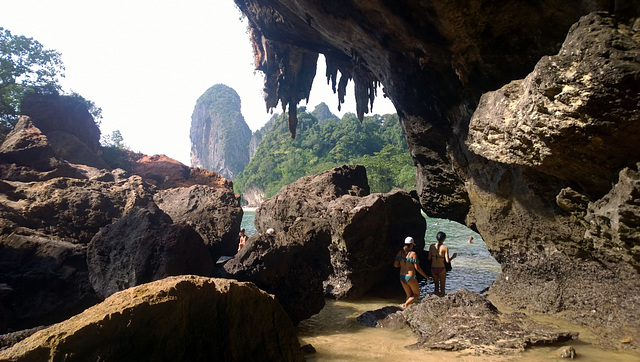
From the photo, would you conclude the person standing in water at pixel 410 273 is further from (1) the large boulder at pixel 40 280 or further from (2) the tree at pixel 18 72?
(2) the tree at pixel 18 72

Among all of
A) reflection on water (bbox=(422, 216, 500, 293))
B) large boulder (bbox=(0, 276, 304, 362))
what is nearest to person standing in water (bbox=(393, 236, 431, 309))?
reflection on water (bbox=(422, 216, 500, 293))

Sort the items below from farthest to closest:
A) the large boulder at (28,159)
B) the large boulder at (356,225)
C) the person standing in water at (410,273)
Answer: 1. the large boulder at (28,159)
2. the large boulder at (356,225)
3. the person standing in water at (410,273)

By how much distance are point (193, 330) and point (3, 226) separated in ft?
20.8

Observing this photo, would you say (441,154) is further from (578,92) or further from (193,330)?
(193,330)

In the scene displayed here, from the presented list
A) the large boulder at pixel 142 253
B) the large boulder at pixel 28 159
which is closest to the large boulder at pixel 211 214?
the large boulder at pixel 142 253

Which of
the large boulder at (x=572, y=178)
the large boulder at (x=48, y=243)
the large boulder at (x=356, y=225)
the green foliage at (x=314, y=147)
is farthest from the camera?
the green foliage at (x=314, y=147)

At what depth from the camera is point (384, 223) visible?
8.57 m

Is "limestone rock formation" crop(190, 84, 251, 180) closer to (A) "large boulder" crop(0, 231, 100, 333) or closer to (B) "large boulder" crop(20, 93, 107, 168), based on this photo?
(B) "large boulder" crop(20, 93, 107, 168)

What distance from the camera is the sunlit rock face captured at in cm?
357

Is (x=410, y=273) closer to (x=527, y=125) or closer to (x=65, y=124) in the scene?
(x=527, y=125)

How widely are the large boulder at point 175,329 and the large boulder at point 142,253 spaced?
2516 mm

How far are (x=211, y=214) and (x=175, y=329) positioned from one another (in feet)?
23.5

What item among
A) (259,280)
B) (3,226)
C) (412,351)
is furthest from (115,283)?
(412,351)

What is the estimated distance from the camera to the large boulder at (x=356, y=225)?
8055mm
